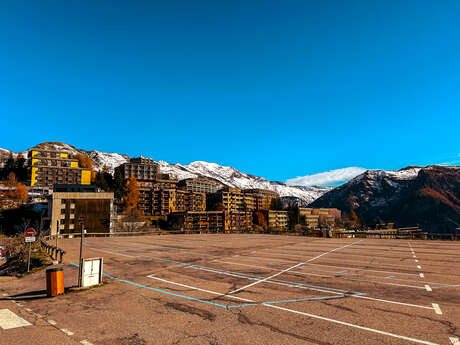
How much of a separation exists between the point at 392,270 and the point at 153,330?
1319cm

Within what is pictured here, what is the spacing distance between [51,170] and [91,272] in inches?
5601

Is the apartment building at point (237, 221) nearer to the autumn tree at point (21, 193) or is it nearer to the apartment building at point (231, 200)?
the apartment building at point (231, 200)

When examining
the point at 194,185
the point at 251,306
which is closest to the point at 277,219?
the point at 194,185

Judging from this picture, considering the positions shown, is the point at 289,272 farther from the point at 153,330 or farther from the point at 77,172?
the point at 77,172

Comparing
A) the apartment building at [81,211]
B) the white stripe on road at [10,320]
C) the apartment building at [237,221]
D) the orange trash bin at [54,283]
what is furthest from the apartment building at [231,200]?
the white stripe on road at [10,320]

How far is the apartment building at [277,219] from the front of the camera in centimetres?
14862

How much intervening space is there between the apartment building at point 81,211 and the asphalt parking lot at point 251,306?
5676cm

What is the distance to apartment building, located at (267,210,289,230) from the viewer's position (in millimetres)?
148625

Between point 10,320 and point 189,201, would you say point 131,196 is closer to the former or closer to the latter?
point 189,201

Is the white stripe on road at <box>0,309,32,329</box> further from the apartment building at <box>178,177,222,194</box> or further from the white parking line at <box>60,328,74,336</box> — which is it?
the apartment building at <box>178,177,222,194</box>

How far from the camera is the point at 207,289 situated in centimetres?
1120

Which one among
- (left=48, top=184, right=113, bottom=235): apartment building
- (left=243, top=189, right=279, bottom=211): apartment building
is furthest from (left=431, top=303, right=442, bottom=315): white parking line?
(left=243, top=189, right=279, bottom=211): apartment building

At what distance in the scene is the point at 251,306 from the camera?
8.95 meters

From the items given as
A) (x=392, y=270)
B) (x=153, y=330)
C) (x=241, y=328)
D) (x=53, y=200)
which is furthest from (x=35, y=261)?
(x=53, y=200)
